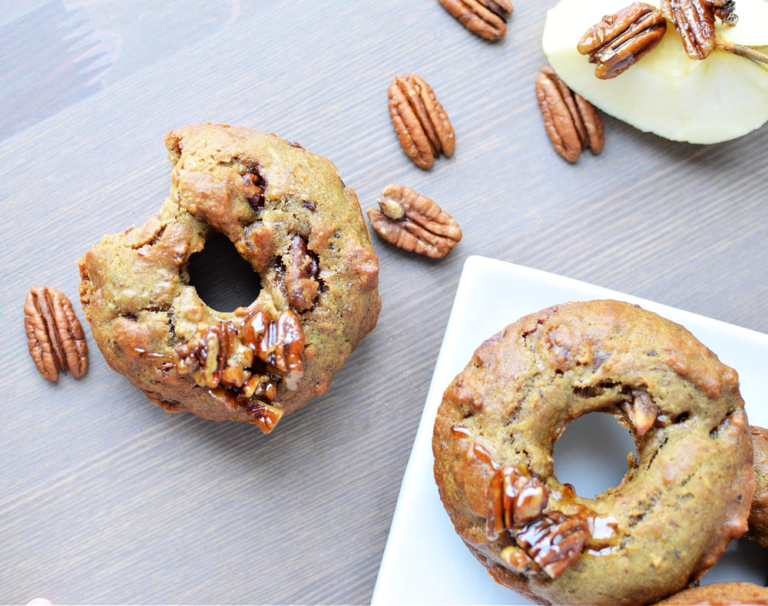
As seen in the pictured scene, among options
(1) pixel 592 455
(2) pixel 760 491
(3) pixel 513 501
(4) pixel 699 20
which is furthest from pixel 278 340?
(4) pixel 699 20

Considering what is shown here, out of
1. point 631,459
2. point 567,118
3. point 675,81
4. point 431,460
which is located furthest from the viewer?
point 567,118

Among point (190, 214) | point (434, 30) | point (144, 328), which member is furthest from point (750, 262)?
point (144, 328)

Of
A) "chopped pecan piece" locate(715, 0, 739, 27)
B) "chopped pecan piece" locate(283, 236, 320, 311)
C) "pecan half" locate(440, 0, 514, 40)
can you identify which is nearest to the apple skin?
"chopped pecan piece" locate(715, 0, 739, 27)

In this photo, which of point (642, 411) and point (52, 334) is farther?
point (52, 334)

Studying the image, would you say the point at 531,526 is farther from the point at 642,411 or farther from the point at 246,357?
the point at 246,357

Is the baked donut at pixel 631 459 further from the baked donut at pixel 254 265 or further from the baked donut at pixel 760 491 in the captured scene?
the baked donut at pixel 254 265

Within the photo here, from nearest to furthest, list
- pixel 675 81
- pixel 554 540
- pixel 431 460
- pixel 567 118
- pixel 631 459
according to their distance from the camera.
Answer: pixel 554 540 → pixel 631 459 → pixel 431 460 → pixel 675 81 → pixel 567 118

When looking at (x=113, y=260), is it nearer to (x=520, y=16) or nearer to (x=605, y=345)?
(x=605, y=345)

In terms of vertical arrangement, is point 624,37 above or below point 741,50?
above

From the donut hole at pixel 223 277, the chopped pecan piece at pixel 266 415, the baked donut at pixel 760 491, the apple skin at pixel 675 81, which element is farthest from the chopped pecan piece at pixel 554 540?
the apple skin at pixel 675 81
